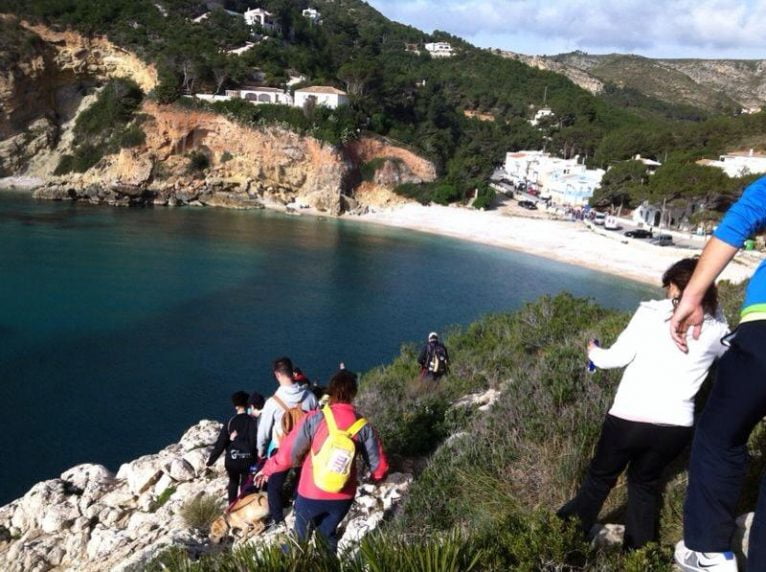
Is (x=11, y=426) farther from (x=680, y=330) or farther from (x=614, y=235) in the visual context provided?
(x=614, y=235)

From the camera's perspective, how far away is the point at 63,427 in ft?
39.8

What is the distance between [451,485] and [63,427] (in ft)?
36.4

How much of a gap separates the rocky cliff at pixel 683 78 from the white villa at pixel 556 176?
58913 mm

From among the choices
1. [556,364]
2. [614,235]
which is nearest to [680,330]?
[556,364]

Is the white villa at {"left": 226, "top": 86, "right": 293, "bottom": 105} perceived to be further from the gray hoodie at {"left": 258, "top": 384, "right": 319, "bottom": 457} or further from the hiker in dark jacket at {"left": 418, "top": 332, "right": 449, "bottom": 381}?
the gray hoodie at {"left": 258, "top": 384, "right": 319, "bottom": 457}

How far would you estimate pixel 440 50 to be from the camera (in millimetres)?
111812

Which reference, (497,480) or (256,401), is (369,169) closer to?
(256,401)

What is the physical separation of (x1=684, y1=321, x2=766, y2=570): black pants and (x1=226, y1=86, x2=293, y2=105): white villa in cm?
5548

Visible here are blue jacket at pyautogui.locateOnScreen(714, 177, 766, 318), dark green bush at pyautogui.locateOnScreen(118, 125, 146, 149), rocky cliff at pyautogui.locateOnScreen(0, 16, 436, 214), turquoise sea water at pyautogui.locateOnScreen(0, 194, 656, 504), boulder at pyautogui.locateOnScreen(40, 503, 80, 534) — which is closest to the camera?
blue jacket at pyautogui.locateOnScreen(714, 177, 766, 318)

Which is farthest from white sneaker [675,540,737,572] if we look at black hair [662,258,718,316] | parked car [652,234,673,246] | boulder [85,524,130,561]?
parked car [652,234,673,246]

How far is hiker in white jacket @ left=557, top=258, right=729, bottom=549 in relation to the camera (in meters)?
2.73

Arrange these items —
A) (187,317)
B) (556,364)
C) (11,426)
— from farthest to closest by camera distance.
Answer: (187,317) < (11,426) < (556,364)

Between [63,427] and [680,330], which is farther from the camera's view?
[63,427]

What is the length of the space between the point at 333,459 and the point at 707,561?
2002 millimetres
